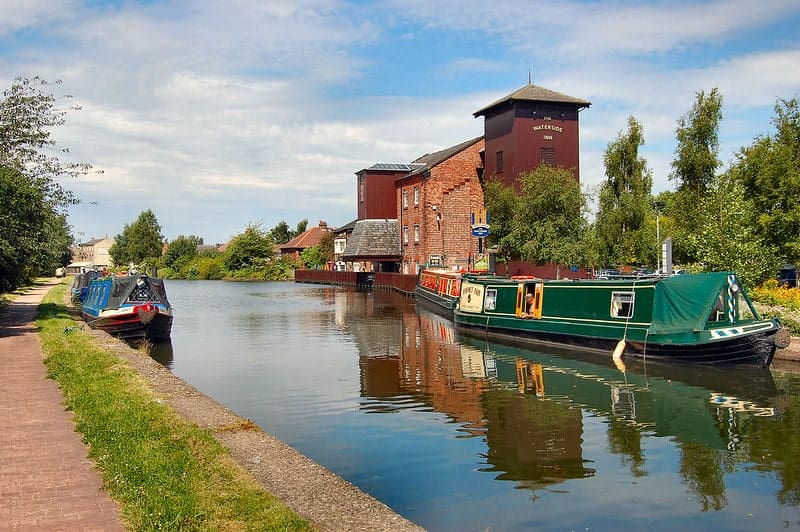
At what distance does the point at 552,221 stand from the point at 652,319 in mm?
15916

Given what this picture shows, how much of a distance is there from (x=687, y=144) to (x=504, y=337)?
9.89 metres

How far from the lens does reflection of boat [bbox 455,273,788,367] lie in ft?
57.9

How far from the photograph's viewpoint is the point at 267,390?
52.4ft

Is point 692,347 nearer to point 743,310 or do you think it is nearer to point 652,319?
point 652,319

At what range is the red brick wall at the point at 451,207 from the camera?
51.1 metres

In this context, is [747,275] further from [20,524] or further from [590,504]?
[20,524]

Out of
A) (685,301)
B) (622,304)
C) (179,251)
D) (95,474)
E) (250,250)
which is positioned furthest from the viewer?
(179,251)

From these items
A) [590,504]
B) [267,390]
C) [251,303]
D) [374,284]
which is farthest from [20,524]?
[374,284]

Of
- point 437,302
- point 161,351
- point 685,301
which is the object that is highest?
point 685,301

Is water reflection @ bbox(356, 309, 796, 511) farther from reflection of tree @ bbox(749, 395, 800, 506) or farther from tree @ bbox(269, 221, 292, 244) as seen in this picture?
tree @ bbox(269, 221, 292, 244)

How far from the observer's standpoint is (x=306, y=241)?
103 m

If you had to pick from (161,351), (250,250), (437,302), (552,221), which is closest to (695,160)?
(552,221)

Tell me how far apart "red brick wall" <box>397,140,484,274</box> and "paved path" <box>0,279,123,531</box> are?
1547 inches

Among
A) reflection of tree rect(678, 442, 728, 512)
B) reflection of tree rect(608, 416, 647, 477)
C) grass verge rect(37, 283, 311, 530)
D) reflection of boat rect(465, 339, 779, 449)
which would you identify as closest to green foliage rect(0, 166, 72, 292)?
grass verge rect(37, 283, 311, 530)
